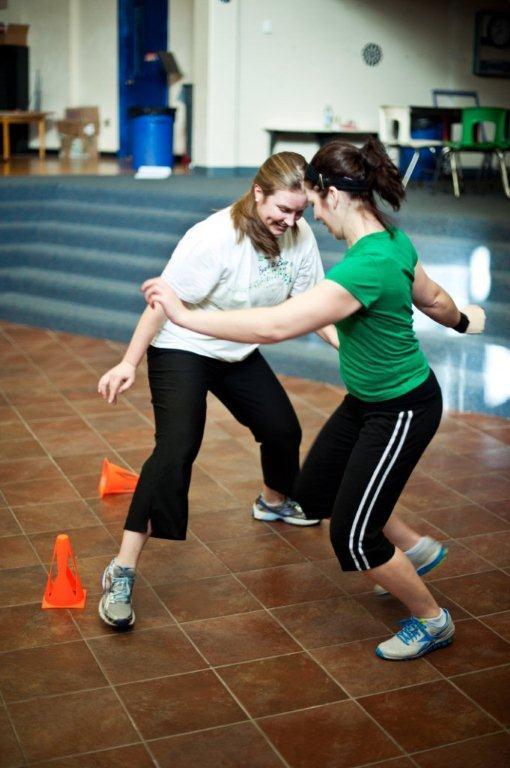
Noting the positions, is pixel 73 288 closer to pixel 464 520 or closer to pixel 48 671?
pixel 464 520

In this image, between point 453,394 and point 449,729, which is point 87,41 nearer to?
point 453,394

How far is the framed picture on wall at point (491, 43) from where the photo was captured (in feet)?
39.0

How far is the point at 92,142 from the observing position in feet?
47.5

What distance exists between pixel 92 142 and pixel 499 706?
1281 centimetres

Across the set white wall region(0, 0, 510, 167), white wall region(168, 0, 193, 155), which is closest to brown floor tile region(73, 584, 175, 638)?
white wall region(0, 0, 510, 167)

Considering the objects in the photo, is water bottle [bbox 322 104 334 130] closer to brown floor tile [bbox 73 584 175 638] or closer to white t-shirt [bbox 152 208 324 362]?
white t-shirt [bbox 152 208 324 362]

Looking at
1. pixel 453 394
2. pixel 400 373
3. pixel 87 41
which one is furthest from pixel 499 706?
pixel 87 41

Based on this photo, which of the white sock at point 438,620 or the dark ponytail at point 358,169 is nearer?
the dark ponytail at point 358,169

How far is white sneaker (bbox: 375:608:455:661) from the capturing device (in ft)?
9.95

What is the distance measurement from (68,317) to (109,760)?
5.28m

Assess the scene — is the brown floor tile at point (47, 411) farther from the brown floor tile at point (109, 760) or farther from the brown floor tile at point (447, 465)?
the brown floor tile at point (109, 760)

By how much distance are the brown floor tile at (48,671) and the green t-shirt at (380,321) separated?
1.11m

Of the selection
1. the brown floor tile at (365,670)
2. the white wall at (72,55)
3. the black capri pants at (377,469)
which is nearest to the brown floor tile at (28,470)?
the brown floor tile at (365,670)

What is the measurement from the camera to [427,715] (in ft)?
8.98
